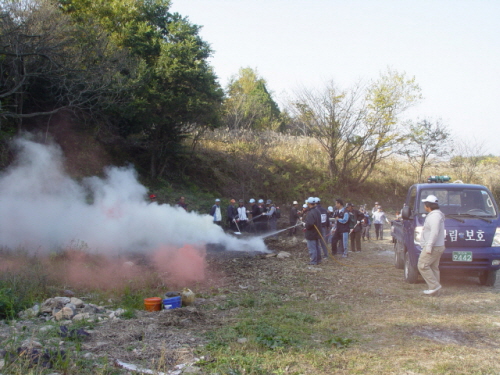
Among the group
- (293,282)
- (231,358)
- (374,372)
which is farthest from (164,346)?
(293,282)

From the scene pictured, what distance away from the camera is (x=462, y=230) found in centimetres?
956

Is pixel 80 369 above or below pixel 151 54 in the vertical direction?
below

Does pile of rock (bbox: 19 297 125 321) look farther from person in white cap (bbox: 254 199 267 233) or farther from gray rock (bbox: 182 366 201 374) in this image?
person in white cap (bbox: 254 199 267 233)

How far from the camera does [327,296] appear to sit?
29.6 ft

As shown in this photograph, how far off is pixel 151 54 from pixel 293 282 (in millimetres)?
16079

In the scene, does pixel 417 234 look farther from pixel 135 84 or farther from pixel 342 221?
pixel 135 84

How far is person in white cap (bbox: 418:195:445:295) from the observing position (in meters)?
8.70

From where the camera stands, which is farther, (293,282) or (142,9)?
(142,9)

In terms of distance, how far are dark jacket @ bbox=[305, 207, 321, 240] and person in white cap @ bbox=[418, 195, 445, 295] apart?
448cm

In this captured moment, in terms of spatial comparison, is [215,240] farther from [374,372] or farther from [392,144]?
[392,144]

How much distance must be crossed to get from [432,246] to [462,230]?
131 cm

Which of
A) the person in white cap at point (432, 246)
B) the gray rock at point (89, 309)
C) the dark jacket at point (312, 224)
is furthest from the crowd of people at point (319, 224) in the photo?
the gray rock at point (89, 309)

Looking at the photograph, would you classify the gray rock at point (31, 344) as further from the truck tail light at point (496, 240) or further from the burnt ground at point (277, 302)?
the truck tail light at point (496, 240)

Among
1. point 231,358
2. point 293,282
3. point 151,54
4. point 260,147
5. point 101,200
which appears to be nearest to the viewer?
point 231,358
